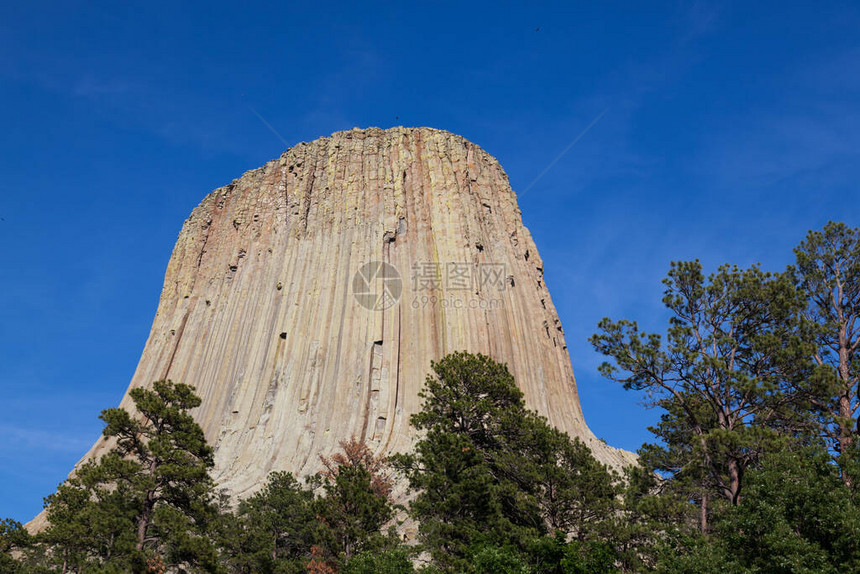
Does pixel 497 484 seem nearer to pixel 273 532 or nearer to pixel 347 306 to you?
pixel 273 532

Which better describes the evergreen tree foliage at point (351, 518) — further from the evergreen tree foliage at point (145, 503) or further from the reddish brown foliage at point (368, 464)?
the reddish brown foliage at point (368, 464)

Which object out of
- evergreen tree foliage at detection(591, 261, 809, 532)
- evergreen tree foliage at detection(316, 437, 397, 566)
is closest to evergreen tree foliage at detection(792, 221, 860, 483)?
evergreen tree foliage at detection(591, 261, 809, 532)

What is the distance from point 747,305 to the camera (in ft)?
82.8

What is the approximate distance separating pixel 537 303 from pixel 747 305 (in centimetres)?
3783

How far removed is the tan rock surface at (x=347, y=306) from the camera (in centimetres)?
5228

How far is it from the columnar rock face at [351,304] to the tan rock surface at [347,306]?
13cm

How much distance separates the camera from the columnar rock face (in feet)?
172

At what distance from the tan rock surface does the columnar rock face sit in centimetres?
13

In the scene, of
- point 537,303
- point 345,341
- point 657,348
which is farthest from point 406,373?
point 657,348

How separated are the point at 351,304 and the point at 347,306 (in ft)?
1.15

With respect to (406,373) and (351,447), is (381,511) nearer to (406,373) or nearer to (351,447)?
(351,447)

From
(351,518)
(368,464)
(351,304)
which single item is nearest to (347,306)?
(351,304)

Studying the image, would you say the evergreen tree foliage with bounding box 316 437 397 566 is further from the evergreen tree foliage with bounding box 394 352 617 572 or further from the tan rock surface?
the tan rock surface

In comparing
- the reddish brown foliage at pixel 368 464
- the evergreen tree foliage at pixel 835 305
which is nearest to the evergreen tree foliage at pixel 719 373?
the evergreen tree foliage at pixel 835 305
